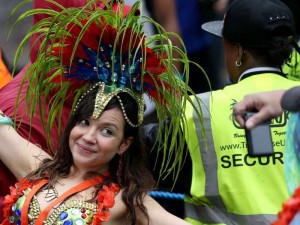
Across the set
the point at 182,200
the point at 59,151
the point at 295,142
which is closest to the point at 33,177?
the point at 59,151

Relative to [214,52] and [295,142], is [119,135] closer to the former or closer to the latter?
[295,142]

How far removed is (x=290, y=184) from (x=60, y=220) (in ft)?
3.53

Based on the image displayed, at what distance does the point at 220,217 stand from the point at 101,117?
2.34ft

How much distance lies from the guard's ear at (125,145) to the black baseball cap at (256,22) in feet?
2.28

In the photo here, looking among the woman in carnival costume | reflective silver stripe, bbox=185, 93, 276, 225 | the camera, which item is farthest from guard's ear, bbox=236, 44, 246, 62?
the camera

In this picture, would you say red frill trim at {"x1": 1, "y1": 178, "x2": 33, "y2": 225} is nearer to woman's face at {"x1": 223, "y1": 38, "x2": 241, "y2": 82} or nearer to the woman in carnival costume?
the woman in carnival costume

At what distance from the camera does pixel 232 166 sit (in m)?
3.90

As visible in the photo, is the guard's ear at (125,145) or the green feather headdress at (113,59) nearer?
the green feather headdress at (113,59)

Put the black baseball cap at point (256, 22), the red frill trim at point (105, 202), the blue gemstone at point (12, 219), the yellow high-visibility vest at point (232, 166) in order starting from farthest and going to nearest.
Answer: the black baseball cap at point (256, 22) < the yellow high-visibility vest at point (232, 166) < the blue gemstone at point (12, 219) < the red frill trim at point (105, 202)

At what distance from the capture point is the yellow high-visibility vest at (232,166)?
3.87m

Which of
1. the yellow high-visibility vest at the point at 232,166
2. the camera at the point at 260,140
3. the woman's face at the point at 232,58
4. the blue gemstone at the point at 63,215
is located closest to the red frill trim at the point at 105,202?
the blue gemstone at the point at 63,215

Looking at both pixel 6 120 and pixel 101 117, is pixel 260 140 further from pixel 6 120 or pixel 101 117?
pixel 6 120

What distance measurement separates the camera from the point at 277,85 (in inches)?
158

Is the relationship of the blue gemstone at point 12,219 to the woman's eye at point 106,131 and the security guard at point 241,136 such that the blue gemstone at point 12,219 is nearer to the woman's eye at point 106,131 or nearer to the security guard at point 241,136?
the woman's eye at point 106,131
